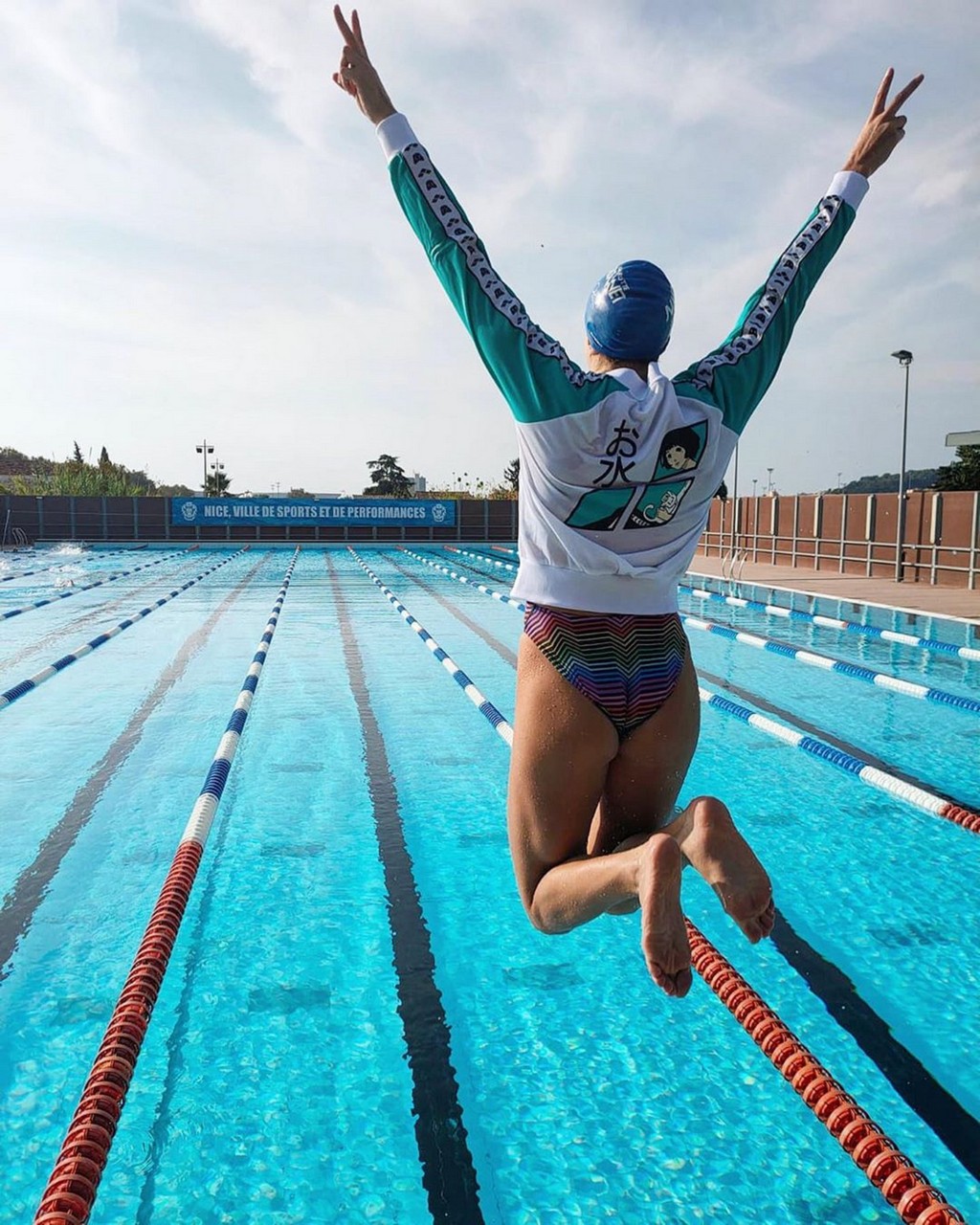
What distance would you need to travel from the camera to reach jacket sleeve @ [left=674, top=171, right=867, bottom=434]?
5.88ft

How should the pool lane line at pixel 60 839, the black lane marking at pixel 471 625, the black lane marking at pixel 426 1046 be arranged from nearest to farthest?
the black lane marking at pixel 426 1046 < the pool lane line at pixel 60 839 < the black lane marking at pixel 471 625

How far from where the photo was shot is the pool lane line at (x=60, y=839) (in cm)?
364

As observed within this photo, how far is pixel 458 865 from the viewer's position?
4.37 meters

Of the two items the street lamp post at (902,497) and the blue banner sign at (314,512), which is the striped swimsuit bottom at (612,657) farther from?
the blue banner sign at (314,512)

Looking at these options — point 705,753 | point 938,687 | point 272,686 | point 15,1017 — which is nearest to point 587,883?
point 15,1017

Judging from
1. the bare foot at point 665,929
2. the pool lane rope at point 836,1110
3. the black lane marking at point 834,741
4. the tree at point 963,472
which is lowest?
the black lane marking at point 834,741

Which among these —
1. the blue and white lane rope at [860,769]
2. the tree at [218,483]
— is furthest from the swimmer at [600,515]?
the tree at [218,483]

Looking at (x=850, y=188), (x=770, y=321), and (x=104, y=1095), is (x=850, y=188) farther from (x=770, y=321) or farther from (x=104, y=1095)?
(x=104, y=1095)

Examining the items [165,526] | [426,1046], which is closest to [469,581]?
[426,1046]

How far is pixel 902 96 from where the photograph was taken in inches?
82.9

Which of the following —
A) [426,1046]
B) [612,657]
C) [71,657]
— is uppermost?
[612,657]

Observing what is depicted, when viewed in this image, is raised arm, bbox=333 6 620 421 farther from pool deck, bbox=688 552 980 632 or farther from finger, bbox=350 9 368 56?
pool deck, bbox=688 552 980 632

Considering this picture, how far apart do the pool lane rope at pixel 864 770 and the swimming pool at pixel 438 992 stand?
0.34ft

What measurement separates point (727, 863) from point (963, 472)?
43.5 meters
